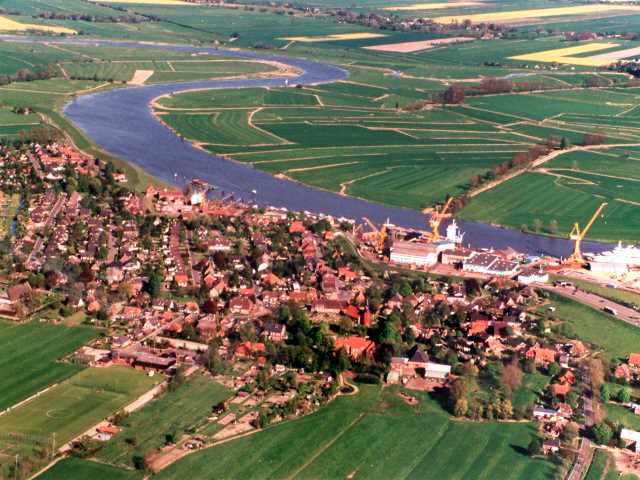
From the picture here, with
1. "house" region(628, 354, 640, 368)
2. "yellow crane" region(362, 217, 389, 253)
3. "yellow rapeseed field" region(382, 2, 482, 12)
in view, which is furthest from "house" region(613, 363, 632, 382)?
"yellow rapeseed field" region(382, 2, 482, 12)

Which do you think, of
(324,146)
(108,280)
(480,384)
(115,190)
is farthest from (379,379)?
(324,146)

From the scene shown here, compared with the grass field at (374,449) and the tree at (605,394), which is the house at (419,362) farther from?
the tree at (605,394)

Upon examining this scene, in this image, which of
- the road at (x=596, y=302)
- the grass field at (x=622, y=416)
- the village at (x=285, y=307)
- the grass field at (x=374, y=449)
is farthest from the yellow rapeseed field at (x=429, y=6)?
the grass field at (x=374, y=449)

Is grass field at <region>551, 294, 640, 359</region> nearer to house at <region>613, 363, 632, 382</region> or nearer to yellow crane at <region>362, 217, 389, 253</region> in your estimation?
house at <region>613, 363, 632, 382</region>

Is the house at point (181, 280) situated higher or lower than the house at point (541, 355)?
higher

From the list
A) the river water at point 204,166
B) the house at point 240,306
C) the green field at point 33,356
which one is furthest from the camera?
the river water at point 204,166

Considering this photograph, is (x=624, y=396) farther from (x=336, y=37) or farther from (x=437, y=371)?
(x=336, y=37)

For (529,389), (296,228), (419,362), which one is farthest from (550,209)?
(529,389)
